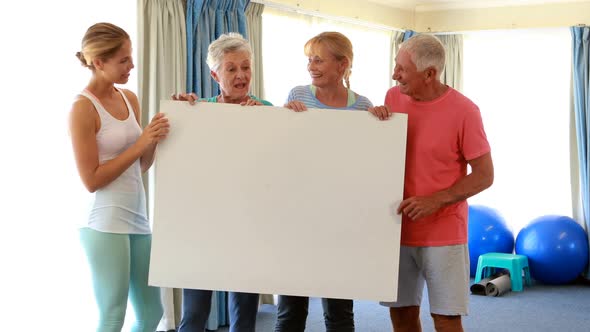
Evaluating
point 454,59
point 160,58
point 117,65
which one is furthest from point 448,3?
point 117,65

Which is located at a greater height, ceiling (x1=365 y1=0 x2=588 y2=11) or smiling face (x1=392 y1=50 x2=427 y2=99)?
ceiling (x1=365 y1=0 x2=588 y2=11)

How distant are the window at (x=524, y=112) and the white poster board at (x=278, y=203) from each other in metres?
3.95

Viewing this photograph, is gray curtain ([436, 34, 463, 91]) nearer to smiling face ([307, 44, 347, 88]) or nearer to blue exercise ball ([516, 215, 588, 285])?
blue exercise ball ([516, 215, 588, 285])

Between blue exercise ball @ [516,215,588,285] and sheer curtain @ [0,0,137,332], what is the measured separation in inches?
141

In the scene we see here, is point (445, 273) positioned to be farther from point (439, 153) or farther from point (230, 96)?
point (230, 96)

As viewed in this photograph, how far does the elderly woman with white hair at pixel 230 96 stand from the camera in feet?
8.45

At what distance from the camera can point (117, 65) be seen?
233cm

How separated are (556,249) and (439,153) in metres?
3.49

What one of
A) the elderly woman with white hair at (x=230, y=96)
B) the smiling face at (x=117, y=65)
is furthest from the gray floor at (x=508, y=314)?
the smiling face at (x=117, y=65)


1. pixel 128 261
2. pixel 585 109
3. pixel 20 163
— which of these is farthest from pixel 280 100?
pixel 128 261

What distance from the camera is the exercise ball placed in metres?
5.75

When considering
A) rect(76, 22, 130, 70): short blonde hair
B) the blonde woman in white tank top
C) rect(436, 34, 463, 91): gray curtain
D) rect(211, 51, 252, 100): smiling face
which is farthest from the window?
rect(76, 22, 130, 70): short blonde hair

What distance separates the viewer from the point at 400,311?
2732 mm

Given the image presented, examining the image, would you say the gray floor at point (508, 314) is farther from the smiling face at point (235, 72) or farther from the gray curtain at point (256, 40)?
the smiling face at point (235, 72)
